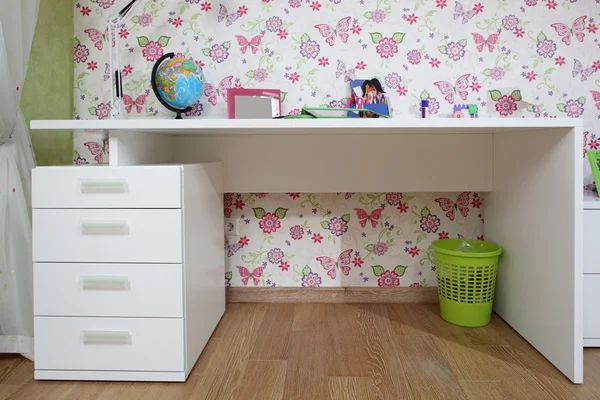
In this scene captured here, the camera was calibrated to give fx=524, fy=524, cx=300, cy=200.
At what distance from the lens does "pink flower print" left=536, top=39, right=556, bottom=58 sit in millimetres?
2258

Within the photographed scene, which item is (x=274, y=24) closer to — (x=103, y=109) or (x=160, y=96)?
(x=160, y=96)

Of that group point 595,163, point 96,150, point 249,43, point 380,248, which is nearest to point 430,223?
point 380,248

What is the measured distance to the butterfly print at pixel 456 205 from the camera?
2.33 m

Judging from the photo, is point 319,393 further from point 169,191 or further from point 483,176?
point 483,176

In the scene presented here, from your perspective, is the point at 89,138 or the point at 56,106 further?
the point at 89,138

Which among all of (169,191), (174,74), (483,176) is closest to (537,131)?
(483,176)

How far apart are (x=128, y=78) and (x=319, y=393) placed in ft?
5.22

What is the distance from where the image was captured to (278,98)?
7.27 ft

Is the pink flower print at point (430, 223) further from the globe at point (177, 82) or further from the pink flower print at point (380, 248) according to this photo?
the globe at point (177, 82)

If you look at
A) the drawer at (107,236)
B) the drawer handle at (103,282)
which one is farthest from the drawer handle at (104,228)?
the drawer handle at (103,282)

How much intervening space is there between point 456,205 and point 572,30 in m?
0.89

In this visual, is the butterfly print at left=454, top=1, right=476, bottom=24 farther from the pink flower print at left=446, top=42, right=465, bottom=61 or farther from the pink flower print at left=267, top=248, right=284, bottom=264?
the pink flower print at left=267, top=248, right=284, bottom=264

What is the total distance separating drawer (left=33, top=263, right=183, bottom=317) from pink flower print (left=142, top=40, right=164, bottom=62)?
112 centimetres

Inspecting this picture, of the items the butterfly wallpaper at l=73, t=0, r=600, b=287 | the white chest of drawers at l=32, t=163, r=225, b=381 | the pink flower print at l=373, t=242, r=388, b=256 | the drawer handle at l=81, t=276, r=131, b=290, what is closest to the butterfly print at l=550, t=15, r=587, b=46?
the butterfly wallpaper at l=73, t=0, r=600, b=287
